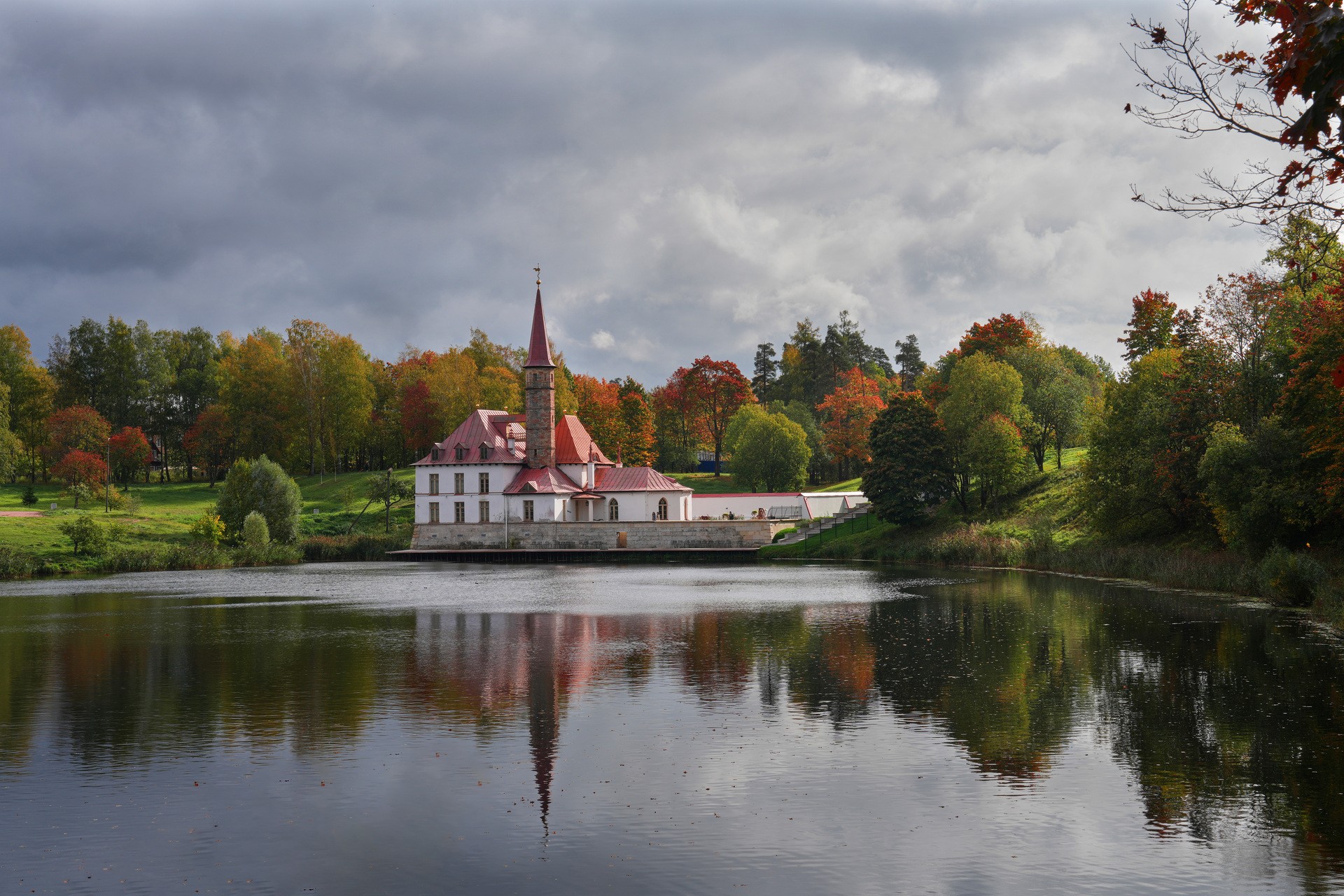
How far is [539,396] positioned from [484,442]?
5070 mm

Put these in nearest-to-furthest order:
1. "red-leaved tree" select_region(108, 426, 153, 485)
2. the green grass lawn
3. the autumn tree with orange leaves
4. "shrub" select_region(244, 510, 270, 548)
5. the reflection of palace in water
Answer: the reflection of palace in water, the green grass lawn, "shrub" select_region(244, 510, 270, 548), "red-leaved tree" select_region(108, 426, 153, 485), the autumn tree with orange leaves

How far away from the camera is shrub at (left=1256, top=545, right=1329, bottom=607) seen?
92.4 ft

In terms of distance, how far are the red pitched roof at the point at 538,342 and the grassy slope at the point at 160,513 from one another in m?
15.8

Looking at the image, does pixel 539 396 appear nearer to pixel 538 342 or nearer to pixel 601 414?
pixel 538 342

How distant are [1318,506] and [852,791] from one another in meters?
24.1

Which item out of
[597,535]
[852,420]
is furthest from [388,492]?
[852,420]

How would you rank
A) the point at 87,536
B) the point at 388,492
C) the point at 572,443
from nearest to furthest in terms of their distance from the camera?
the point at 87,536 < the point at 572,443 < the point at 388,492

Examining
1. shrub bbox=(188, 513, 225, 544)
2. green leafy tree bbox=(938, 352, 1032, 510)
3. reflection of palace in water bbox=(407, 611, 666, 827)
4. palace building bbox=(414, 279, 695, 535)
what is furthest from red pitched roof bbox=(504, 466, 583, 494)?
reflection of palace in water bbox=(407, 611, 666, 827)

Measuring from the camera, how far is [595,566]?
62.5 m

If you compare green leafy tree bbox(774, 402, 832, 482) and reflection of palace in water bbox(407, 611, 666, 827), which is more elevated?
green leafy tree bbox(774, 402, 832, 482)

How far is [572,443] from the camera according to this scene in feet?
250

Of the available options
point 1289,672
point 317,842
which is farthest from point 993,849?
point 1289,672

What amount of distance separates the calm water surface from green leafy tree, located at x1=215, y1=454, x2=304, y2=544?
35990 mm

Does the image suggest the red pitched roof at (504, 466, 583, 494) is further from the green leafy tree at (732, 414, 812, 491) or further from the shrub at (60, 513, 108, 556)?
the shrub at (60, 513, 108, 556)
